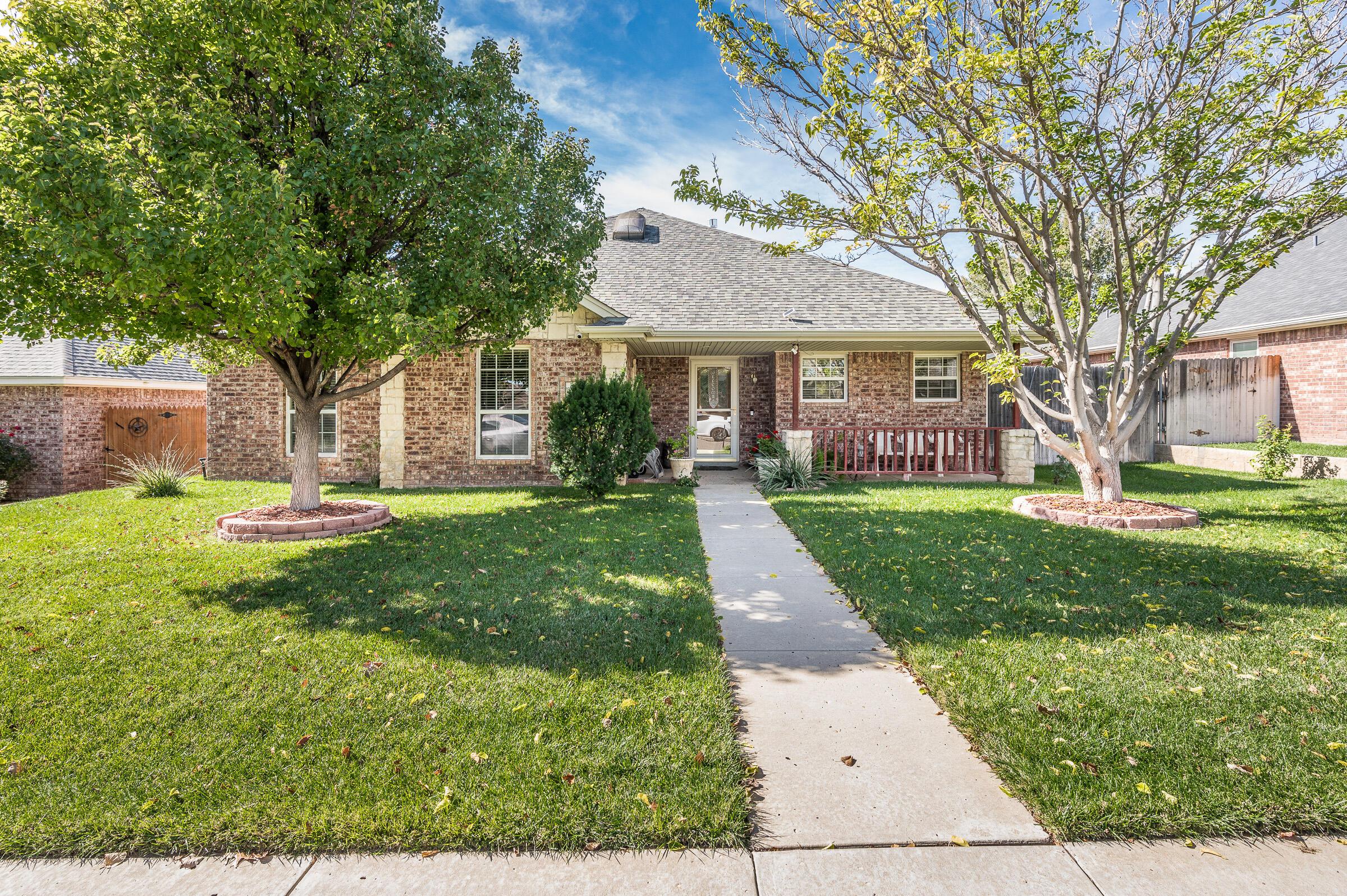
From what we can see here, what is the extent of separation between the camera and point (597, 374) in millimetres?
11328

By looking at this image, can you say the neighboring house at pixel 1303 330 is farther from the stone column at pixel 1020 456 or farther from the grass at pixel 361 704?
the grass at pixel 361 704

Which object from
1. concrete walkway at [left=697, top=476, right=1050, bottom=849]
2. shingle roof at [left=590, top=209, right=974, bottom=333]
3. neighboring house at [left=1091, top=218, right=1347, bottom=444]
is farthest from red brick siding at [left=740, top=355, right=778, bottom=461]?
neighboring house at [left=1091, top=218, right=1347, bottom=444]

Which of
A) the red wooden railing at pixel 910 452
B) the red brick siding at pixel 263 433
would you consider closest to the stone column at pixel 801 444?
the red wooden railing at pixel 910 452

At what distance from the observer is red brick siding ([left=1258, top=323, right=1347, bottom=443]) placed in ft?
46.8

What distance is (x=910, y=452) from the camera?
1294cm

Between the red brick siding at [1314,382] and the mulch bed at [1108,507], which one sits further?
the red brick siding at [1314,382]

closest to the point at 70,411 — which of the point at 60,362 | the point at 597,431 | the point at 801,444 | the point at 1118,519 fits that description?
the point at 60,362

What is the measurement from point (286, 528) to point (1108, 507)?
9.97 metres

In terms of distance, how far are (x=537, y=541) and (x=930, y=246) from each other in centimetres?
594

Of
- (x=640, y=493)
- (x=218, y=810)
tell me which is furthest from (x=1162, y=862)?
(x=640, y=493)

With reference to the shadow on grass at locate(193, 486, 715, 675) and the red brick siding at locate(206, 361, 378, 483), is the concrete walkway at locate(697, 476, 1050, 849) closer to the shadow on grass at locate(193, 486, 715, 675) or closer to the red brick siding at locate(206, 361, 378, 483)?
the shadow on grass at locate(193, 486, 715, 675)

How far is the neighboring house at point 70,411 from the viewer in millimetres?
13102

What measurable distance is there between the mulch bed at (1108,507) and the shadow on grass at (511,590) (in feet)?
16.2

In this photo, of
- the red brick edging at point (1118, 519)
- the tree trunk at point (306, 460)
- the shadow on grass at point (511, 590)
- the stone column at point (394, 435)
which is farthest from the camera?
the stone column at point (394, 435)
